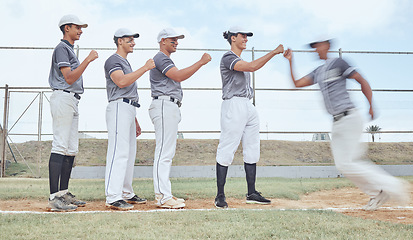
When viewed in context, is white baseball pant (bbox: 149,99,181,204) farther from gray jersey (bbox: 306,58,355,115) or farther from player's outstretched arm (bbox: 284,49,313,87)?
gray jersey (bbox: 306,58,355,115)

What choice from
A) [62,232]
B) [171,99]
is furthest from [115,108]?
[62,232]

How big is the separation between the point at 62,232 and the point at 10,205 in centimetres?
214

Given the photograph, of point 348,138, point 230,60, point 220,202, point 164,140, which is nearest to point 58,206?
point 164,140

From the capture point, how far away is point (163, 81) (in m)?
4.04

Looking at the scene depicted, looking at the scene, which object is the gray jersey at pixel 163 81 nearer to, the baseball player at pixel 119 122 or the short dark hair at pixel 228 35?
the baseball player at pixel 119 122

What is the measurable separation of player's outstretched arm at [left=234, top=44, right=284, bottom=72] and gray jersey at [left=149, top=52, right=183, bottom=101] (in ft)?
2.33

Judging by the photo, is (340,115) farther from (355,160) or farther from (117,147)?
(117,147)

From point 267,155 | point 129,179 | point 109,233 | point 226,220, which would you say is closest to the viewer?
point 109,233

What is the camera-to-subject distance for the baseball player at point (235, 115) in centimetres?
412

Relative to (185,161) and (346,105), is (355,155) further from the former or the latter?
(185,161)

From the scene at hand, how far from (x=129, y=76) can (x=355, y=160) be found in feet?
7.86

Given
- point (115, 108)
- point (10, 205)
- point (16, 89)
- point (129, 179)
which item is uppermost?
point (16, 89)

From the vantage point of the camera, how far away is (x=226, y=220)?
3084 millimetres

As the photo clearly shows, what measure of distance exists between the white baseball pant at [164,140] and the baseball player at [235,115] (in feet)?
1.94
